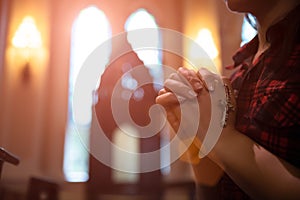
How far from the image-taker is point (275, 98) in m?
0.29

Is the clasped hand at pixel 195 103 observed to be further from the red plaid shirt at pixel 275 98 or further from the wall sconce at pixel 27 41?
the wall sconce at pixel 27 41

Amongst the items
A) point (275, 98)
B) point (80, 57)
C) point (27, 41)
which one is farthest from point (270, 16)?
point (27, 41)

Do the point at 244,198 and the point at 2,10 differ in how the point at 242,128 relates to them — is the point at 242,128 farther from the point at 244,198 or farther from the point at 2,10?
the point at 2,10

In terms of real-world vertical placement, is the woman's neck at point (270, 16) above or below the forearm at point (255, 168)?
above

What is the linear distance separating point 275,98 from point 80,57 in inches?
16.0

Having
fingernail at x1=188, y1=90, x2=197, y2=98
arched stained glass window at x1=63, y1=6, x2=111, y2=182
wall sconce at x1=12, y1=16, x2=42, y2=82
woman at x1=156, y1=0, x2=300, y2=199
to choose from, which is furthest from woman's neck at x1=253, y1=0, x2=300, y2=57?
wall sconce at x1=12, y1=16, x2=42, y2=82

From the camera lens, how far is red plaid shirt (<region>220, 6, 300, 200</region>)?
0.91ft

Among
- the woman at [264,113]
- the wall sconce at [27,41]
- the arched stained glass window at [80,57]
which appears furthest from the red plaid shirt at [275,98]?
the wall sconce at [27,41]

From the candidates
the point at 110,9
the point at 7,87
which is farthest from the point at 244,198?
the point at 7,87

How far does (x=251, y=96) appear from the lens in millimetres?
318

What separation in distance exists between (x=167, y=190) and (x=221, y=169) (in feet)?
1.02

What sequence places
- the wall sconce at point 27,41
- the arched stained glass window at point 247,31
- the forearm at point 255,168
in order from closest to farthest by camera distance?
the forearm at point 255,168 < the arched stained glass window at point 247,31 < the wall sconce at point 27,41

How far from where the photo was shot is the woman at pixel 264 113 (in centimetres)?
28

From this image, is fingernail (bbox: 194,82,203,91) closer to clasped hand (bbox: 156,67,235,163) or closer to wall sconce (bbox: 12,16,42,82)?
clasped hand (bbox: 156,67,235,163)
